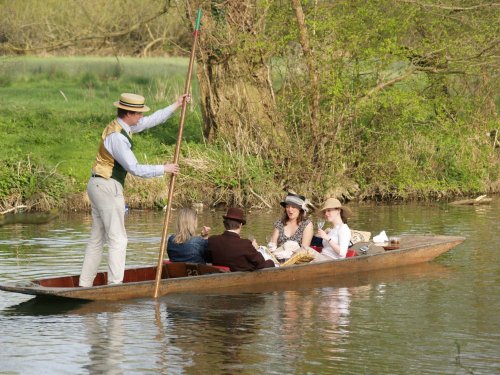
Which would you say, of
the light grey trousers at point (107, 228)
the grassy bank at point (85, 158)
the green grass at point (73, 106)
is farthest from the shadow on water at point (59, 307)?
the green grass at point (73, 106)

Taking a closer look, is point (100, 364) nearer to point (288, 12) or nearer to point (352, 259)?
point (352, 259)

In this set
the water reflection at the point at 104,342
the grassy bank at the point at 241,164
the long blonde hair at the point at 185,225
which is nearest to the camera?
the water reflection at the point at 104,342

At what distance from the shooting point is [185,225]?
1330cm

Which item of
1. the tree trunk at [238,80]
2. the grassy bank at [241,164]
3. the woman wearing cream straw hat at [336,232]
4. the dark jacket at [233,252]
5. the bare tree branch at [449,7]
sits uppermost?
the bare tree branch at [449,7]

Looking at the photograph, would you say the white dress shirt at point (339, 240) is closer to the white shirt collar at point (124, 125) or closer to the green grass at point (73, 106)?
the white shirt collar at point (124, 125)

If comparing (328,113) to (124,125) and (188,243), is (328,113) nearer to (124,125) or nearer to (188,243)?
(188,243)

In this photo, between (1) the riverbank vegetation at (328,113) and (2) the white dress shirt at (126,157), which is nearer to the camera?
(2) the white dress shirt at (126,157)

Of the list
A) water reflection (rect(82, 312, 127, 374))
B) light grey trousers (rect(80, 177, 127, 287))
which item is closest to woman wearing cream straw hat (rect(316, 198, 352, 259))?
light grey trousers (rect(80, 177, 127, 287))

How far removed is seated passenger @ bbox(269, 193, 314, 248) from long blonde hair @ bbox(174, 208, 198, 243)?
55.9 inches

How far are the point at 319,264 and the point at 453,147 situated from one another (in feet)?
35.5

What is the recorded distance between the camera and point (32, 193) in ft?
66.4

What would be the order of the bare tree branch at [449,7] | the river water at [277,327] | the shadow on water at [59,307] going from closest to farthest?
1. the river water at [277,327]
2. the shadow on water at [59,307]
3. the bare tree branch at [449,7]

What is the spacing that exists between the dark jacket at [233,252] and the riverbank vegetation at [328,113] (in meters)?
7.53

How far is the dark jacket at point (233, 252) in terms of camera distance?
13.1 m
